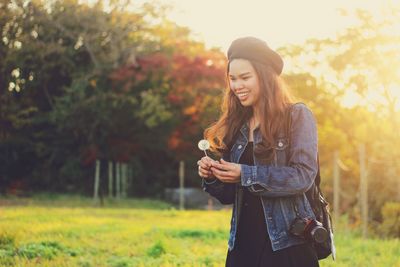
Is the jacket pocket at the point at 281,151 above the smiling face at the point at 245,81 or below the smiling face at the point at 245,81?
below

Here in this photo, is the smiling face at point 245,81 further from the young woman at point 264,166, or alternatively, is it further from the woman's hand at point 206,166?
the woman's hand at point 206,166

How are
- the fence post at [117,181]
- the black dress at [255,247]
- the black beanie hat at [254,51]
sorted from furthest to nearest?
the fence post at [117,181], the black beanie hat at [254,51], the black dress at [255,247]

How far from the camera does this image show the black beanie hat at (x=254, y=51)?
124 inches

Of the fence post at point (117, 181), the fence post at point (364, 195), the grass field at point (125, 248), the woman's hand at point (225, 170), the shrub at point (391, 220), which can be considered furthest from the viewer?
the fence post at point (117, 181)

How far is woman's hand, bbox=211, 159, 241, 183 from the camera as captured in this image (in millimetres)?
2930

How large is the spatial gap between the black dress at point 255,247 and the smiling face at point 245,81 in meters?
0.22

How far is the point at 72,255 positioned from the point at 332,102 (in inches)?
687

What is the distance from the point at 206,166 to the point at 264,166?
10.3 inches

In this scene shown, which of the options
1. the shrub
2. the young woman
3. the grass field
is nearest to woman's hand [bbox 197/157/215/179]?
the young woman

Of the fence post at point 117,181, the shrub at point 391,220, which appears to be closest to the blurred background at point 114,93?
the fence post at point 117,181

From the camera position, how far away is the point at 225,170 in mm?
2941

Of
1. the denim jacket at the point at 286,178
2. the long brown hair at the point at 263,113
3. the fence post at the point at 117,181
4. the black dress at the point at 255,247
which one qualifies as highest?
the long brown hair at the point at 263,113

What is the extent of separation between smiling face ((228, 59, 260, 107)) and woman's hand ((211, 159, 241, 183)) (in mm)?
392

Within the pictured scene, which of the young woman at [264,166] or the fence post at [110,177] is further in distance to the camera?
the fence post at [110,177]
